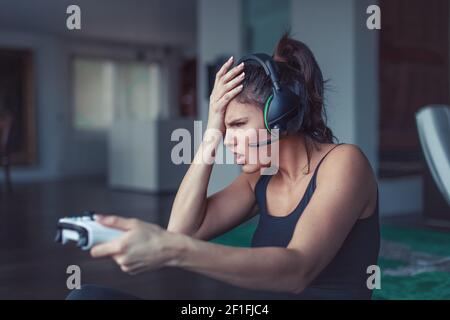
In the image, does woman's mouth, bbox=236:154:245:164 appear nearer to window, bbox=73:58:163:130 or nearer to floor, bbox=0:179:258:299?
floor, bbox=0:179:258:299

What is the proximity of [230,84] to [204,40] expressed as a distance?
17.4ft

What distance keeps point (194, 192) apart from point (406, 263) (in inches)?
107

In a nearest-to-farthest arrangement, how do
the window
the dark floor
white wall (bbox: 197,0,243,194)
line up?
the dark floor
white wall (bbox: 197,0,243,194)
the window

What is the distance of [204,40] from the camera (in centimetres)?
615

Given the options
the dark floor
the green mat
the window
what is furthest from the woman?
the window

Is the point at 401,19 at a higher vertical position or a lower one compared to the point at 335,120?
higher

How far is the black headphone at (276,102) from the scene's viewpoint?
→ 945 millimetres

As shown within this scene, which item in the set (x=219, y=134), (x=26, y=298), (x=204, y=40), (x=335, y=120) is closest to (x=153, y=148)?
(x=204, y=40)

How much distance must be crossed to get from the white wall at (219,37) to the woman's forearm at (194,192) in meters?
4.45

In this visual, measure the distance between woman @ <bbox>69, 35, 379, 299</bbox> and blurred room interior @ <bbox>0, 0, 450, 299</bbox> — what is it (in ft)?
0.81

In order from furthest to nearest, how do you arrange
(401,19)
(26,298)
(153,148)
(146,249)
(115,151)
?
(115,151) < (153,148) < (401,19) < (26,298) < (146,249)

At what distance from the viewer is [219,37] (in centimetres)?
597

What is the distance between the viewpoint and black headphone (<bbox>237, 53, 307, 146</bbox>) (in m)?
0.94

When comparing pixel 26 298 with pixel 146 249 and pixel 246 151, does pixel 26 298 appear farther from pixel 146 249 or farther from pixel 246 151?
pixel 146 249
